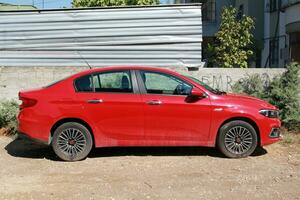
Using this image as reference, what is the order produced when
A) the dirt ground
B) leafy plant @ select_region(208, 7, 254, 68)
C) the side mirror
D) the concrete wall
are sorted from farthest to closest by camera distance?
1. leafy plant @ select_region(208, 7, 254, 68)
2. the concrete wall
3. the side mirror
4. the dirt ground

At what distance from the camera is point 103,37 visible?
12938mm

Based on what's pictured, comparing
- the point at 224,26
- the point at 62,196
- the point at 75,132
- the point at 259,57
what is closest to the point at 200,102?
the point at 75,132

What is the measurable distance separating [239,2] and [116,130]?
27.0 metres

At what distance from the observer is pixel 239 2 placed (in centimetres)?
3438

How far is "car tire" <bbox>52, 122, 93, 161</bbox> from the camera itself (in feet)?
29.4

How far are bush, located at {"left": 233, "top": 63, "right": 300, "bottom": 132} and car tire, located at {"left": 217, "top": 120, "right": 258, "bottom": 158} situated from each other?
104 inches

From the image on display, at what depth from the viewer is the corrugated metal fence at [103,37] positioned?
12758mm

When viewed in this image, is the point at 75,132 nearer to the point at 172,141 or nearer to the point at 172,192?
the point at 172,141

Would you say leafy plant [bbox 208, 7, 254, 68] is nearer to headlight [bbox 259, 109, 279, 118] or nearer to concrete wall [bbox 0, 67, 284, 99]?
concrete wall [bbox 0, 67, 284, 99]

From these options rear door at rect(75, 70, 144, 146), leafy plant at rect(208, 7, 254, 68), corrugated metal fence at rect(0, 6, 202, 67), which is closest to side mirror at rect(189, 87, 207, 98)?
rear door at rect(75, 70, 144, 146)

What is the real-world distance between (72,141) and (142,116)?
124 centimetres

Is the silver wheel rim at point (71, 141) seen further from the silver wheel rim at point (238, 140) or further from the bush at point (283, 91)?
the bush at point (283, 91)

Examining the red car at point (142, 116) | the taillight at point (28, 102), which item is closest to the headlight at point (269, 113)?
the red car at point (142, 116)

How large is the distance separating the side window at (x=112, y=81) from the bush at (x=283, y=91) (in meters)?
4.06
